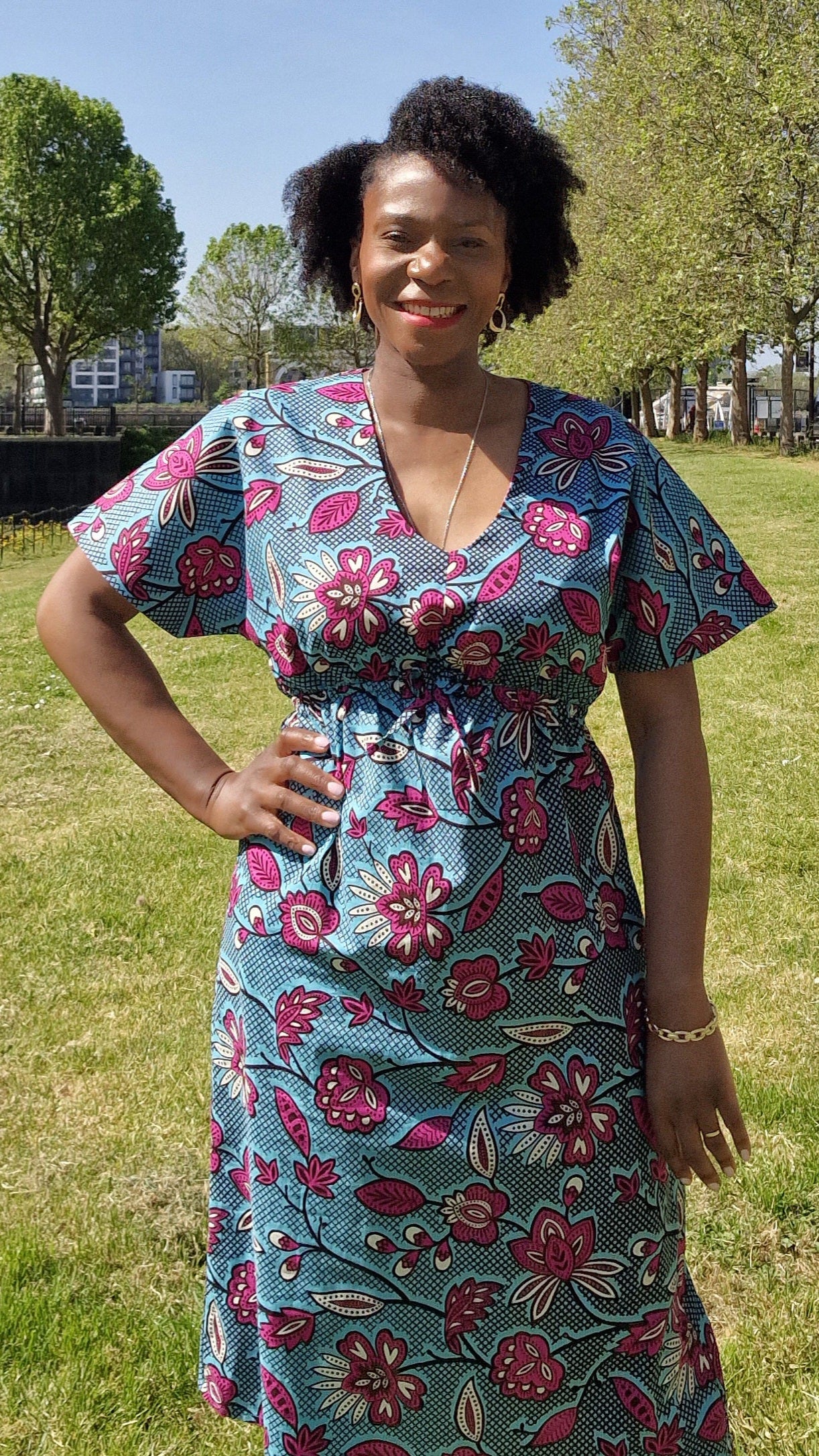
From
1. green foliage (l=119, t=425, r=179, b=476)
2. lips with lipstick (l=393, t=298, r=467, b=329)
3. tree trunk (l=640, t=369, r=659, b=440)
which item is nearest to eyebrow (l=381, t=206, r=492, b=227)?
lips with lipstick (l=393, t=298, r=467, b=329)

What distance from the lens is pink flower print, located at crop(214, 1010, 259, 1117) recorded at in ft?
6.68

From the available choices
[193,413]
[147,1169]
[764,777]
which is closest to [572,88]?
[764,777]

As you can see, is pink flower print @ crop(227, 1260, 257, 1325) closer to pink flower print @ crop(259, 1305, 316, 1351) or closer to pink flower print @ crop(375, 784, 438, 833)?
pink flower print @ crop(259, 1305, 316, 1351)

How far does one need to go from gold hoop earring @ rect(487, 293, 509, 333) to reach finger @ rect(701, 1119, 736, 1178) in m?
1.30

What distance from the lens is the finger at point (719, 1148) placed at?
202cm

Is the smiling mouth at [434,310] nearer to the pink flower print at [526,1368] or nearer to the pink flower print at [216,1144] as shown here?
the pink flower print at [216,1144]

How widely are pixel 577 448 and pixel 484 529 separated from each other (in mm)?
222

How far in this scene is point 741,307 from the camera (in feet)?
64.3

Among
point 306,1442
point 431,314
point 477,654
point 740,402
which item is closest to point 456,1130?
point 306,1442

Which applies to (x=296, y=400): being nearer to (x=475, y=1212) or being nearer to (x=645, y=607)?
(x=645, y=607)

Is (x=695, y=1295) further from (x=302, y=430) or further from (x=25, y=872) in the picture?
(x=25, y=872)

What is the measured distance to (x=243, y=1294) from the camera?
2156mm

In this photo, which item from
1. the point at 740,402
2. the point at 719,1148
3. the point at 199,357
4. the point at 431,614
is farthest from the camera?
the point at 199,357

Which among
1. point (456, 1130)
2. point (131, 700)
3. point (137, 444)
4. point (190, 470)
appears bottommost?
point (456, 1130)
